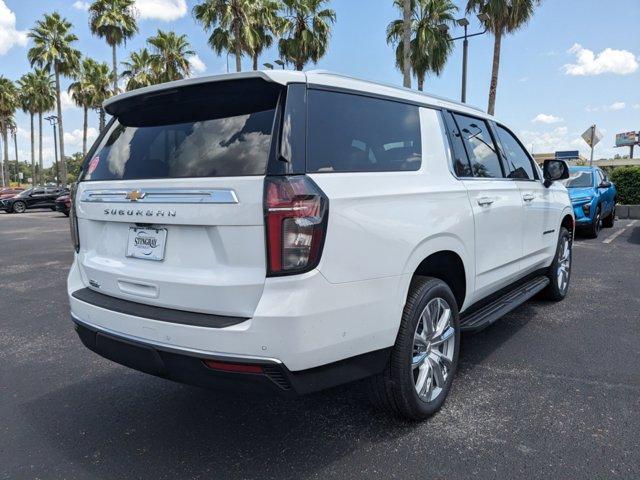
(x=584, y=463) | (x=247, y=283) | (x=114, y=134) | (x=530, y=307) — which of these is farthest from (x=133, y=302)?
(x=530, y=307)

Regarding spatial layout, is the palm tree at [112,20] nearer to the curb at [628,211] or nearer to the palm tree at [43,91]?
the palm tree at [43,91]

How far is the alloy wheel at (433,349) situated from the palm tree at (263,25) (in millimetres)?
24564

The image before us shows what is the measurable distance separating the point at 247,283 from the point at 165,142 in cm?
96

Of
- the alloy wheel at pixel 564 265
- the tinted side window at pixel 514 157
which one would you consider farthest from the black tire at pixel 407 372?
the alloy wheel at pixel 564 265

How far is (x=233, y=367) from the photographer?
2170 mm

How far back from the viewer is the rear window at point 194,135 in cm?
229

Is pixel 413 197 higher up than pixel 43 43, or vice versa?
pixel 43 43

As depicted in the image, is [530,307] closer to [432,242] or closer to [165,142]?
[432,242]

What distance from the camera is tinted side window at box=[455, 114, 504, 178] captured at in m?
3.57

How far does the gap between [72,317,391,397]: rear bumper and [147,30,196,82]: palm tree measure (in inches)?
1178

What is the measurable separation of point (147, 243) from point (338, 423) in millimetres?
1488

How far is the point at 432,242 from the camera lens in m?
2.81

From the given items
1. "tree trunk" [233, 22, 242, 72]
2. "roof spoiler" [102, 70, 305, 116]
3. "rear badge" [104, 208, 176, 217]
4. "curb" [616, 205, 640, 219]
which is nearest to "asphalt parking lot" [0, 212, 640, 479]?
"rear badge" [104, 208, 176, 217]

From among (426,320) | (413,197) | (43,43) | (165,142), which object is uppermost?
(43,43)
